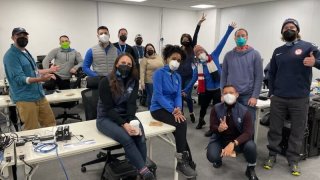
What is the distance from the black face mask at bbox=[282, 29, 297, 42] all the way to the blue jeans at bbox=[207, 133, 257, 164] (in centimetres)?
116

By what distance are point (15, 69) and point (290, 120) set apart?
307cm

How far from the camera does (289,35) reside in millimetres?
2627

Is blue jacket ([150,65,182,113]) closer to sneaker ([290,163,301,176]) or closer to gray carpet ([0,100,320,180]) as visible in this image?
gray carpet ([0,100,320,180])

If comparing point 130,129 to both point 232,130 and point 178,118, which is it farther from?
point 232,130

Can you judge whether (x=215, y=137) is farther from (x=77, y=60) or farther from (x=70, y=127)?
(x=77, y=60)

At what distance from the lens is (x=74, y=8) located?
7.27 metres

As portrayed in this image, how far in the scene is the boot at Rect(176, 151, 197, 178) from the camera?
8.07ft

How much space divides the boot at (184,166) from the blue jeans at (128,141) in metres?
0.42

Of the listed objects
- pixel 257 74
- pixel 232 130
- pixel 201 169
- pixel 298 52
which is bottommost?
pixel 201 169

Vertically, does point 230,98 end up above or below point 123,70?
below

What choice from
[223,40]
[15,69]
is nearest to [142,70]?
[223,40]

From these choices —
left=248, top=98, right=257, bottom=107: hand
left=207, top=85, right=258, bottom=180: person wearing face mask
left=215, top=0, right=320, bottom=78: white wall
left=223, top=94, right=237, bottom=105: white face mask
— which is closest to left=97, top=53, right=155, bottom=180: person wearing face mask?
left=207, top=85, right=258, bottom=180: person wearing face mask

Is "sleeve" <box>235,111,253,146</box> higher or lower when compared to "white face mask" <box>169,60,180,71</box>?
lower

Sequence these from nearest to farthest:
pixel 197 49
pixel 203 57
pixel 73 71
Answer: pixel 203 57 → pixel 197 49 → pixel 73 71
